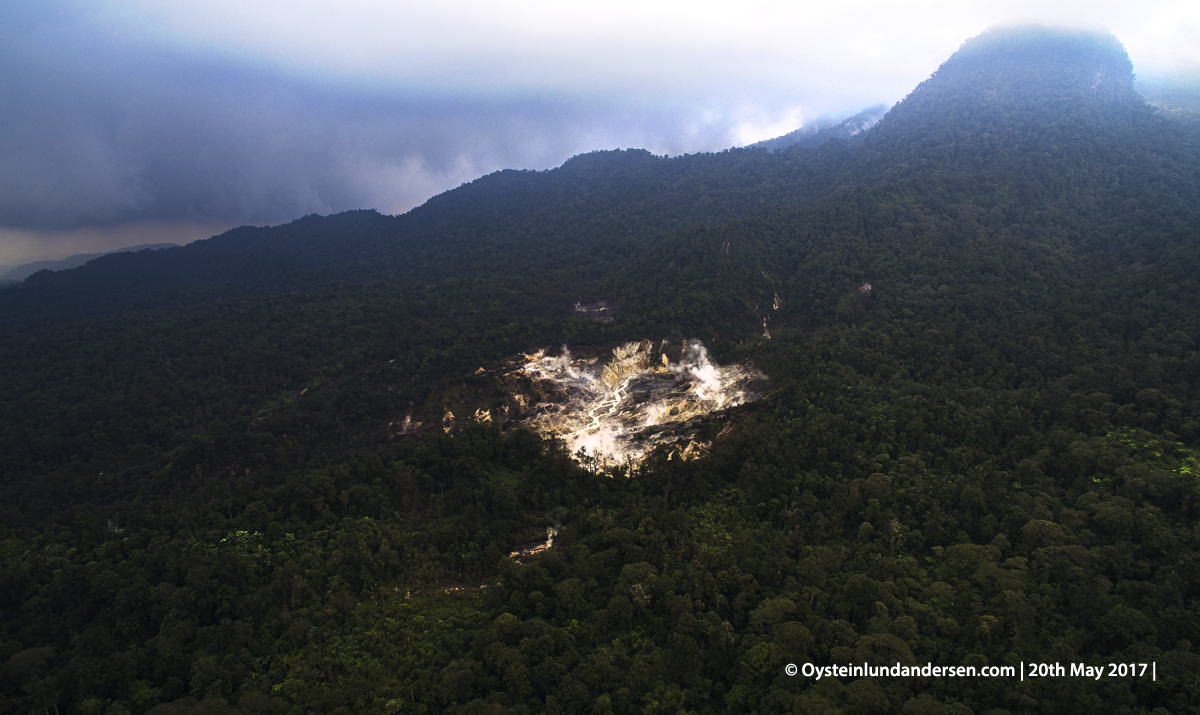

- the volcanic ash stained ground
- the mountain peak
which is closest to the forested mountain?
the mountain peak

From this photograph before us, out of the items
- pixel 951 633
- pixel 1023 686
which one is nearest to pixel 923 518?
pixel 951 633

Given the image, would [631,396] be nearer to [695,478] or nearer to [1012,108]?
[695,478]

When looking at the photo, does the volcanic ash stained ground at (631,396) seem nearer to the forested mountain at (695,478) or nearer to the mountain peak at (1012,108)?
the forested mountain at (695,478)

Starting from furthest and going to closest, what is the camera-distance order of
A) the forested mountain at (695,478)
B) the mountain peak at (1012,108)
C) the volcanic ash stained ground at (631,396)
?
the mountain peak at (1012,108)
the volcanic ash stained ground at (631,396)
the forested mountain at (695,478)

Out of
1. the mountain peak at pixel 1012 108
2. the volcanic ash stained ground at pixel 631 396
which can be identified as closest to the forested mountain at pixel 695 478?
the mountain peak at pixel 1012 108

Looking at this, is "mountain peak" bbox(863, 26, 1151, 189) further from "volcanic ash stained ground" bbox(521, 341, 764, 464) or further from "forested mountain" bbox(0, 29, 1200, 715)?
"volcanic ash stained ground" bbox(521, 341, 764, 464)

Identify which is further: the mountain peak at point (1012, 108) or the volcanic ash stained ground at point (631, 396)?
the mountain peak at point (1012, 108)
